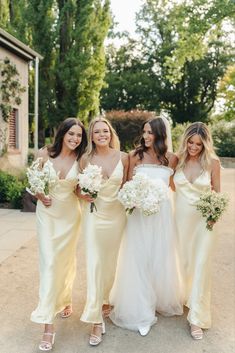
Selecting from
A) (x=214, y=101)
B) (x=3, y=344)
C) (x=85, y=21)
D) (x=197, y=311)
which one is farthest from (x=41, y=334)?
(x=214, y=101)

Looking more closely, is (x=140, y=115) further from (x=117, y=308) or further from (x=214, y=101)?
(x=214, y=101)

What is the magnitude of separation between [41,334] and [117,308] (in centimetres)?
78

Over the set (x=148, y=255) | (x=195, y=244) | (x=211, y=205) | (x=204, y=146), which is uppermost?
(x=204, y=146)

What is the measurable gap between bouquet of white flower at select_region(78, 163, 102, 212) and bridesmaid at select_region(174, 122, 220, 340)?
36.6 inches

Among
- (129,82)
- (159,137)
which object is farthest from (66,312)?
(129,82)

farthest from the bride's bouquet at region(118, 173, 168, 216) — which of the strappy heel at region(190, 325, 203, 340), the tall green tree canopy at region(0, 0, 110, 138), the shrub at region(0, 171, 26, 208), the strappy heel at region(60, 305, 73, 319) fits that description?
the tall green tree canopy at region(0, 0, 110, 138)

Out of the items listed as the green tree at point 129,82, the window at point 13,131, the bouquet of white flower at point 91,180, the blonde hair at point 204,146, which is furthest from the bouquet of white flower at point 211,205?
the green tree at point 129,82

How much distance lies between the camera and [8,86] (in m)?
13.6

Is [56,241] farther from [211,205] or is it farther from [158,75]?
[158,75]

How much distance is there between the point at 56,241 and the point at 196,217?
4.61 ft

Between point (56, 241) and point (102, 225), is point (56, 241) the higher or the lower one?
the lower one

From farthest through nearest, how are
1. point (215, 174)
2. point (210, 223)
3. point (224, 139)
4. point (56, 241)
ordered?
point (224, 139) → point (215, 174) → point (210, 223) → point (56, 241)

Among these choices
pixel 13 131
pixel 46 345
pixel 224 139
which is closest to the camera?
pixel 46 345

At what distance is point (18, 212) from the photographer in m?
9.84
